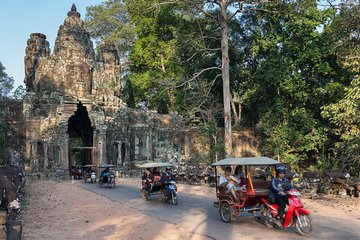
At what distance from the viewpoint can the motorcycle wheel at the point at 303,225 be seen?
25.8 ft

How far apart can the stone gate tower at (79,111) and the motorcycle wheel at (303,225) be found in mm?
19762

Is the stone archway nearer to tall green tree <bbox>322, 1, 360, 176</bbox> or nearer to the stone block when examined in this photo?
tall green tree <bbox>322, 1, 360, 176</bbox>

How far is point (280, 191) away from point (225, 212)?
1.73 metres

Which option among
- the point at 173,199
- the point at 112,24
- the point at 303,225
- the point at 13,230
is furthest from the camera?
the point at 112,24

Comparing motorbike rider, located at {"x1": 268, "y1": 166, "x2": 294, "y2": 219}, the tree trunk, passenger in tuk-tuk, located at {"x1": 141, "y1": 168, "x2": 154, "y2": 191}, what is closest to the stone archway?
the tree trunk

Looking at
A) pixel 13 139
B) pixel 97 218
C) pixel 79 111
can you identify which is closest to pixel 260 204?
pixel 97 218

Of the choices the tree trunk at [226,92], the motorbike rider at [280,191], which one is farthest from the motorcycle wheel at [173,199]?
the tree trunk at [226,92]

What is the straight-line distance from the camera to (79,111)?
3075 centimetres

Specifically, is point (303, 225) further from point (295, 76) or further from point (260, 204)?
point (295, 76)

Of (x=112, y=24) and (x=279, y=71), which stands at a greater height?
(x=112, y=24)

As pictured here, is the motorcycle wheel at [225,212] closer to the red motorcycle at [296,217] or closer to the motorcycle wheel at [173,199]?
the red motorcycle at [296,217]

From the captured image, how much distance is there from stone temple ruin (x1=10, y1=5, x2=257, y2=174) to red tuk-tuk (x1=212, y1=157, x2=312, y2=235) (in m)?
17.8

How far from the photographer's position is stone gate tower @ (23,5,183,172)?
25500mm

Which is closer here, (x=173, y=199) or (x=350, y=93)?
(x=173, y=199)
